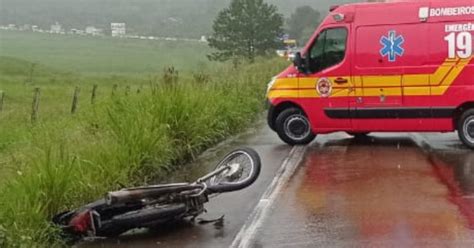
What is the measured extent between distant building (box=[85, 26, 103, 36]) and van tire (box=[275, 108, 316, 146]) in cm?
7848

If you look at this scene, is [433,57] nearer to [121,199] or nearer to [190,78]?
[190,78]

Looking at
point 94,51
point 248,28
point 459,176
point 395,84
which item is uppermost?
point 248,28

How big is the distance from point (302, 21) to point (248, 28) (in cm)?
811

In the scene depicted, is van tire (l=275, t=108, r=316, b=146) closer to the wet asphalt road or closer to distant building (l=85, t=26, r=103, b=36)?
the wet asphalt road

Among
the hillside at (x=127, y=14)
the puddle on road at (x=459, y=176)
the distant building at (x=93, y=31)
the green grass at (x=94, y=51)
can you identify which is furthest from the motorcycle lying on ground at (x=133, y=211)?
the distant building at (x=93, y=31)

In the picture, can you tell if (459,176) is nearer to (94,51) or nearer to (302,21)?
(302,21)

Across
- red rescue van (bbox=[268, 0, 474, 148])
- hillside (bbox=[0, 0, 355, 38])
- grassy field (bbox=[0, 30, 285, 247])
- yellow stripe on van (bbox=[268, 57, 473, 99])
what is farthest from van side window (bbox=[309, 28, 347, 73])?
hillside (bbox=[0, 0, 355, 38])

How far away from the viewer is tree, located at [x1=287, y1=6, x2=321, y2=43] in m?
55.7

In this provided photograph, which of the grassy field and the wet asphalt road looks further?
the grassy field

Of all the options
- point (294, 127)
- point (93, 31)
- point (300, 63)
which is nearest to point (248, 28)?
point (294, 127)

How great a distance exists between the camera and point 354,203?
8.93 m

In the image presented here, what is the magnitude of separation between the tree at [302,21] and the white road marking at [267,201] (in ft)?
140

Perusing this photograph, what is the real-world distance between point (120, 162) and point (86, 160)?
2.42ft

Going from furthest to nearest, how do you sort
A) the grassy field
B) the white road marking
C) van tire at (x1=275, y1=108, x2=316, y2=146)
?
van tire at (x1=275, y1=108, x2=316, y2=146)
the grassy field
the white road marking
